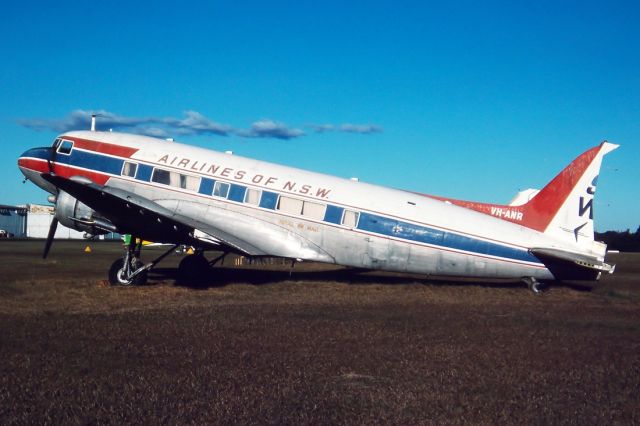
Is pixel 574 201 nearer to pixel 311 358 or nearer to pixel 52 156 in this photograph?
pixel 311 358

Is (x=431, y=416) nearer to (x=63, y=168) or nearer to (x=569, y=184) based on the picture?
(x=569, y=184)

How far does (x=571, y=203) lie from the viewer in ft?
58.5

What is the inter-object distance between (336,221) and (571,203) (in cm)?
692

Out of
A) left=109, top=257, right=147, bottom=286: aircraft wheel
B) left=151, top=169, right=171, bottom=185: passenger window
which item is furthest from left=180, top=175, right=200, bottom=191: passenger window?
left=109, top=257, right=147, bottom=286: aircraft wheel

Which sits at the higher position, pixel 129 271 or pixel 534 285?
pixel 534 285

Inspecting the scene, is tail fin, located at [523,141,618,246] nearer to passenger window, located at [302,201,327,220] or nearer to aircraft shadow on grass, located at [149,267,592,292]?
aircraft shadow on grass, located at [149,267,592,292]

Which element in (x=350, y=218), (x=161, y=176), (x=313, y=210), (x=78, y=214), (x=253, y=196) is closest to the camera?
(x=78, y=214)

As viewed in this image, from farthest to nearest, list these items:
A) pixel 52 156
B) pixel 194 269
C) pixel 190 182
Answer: pixel 194 269 → pixel 52 156 → pixel 190 182

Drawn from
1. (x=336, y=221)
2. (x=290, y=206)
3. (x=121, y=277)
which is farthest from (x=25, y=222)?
(x=336, y=221)

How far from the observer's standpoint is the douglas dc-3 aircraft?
17500 mm

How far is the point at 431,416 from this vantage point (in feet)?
20.2

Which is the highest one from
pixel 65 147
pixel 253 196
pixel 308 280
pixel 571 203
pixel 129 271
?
pixel 571 203

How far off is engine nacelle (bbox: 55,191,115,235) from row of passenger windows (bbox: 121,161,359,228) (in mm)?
1852

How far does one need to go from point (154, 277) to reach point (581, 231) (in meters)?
13.7
